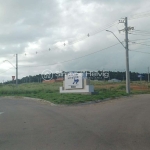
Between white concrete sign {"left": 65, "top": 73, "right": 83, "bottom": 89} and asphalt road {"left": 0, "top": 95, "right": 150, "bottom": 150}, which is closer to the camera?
asphalt road {"left": 0, "top": 95, "right": 150, "bottom": 150}

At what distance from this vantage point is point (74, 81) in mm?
36906

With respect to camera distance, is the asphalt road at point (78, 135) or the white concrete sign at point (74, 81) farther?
A: the white concrete sign at point (74, 81)

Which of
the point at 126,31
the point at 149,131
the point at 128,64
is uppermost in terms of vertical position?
the point at 126,31

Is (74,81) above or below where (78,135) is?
above

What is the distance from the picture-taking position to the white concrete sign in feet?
118

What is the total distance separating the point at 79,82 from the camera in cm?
3612

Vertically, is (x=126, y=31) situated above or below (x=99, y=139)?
above

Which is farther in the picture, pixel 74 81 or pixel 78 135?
pixel 74 81

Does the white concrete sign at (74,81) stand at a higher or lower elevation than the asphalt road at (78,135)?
higher

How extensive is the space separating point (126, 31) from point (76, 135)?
1181 inches

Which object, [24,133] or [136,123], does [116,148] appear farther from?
[136,123]

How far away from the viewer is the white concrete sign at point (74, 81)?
36031 mm

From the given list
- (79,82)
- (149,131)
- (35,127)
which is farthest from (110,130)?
(79,82)

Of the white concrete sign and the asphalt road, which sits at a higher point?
the white concrete sign
